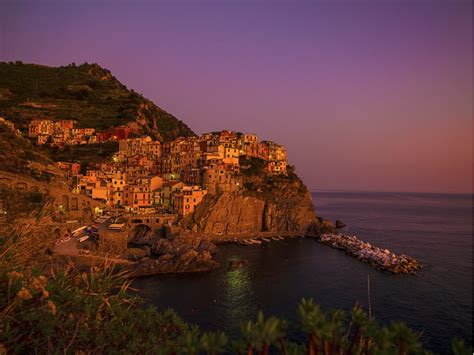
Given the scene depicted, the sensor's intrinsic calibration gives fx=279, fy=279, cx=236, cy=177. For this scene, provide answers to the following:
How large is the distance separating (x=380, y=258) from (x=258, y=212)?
24947mm

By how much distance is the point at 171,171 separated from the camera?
205ft

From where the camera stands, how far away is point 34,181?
3775 centimetres

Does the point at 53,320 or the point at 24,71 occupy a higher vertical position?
the point at 24,71

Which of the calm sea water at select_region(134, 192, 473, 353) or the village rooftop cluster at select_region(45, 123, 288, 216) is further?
the village rooftop cluster at select_region(45, 123, 288, 216)

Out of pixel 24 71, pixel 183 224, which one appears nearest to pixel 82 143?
pixel 183 224

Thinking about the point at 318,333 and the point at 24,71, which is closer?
the point at 318,333

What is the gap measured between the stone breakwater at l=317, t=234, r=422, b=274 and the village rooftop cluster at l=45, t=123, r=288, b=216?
23.5m

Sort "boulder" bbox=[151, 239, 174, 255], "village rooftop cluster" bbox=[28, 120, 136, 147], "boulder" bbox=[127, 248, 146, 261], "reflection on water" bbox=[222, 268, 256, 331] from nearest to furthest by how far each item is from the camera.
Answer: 1. "reflection on water" bbox=[222, 268, 256, 331]
2. "boulder" bbox=[127, 248, 146, 261]
3. "boulder" bbox=[151, 239, 174, 255]
4. "village rooftop cluster" bbox=[28, 120, 136, 147]

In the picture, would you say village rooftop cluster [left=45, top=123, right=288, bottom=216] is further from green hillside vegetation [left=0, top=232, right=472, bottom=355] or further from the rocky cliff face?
green hillside vegetation [left=0, top=232, right=472, bottom=355]

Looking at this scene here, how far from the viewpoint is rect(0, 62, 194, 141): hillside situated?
7788 cm

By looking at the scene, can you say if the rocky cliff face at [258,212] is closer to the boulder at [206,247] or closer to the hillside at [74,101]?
the boulder at [206,247]

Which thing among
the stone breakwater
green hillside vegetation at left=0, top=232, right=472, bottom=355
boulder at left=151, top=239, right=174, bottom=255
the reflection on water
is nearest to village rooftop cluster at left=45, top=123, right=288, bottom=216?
boulder at left=151, top=239, right=174, bottom=255

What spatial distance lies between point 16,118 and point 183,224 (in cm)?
5670

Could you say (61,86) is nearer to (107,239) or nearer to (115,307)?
(107,239)
